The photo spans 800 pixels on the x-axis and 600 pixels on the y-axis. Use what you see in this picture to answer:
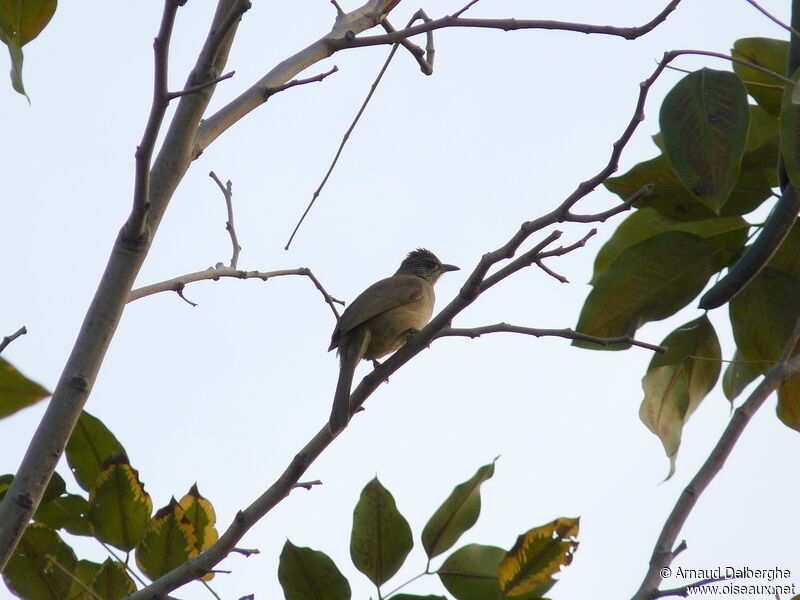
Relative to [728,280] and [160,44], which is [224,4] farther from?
[728,280]

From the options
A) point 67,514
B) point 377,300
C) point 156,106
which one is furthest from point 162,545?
point 377,300

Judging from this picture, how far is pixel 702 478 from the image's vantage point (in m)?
2.21

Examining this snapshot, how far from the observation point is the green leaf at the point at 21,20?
8.10 feet

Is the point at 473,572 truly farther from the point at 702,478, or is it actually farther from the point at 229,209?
the point at 229,209

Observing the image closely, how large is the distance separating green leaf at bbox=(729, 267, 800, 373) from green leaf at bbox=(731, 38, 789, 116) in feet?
1.76

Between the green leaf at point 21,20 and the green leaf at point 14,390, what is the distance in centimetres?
137

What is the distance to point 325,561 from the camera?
93.0 inches

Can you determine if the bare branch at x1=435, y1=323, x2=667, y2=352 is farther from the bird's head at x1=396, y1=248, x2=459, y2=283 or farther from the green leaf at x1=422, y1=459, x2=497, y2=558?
the bird's head at x1=396, y1=248, x2=459, y2=283

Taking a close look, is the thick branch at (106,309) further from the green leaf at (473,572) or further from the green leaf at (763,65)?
the green leaf at (763,65)

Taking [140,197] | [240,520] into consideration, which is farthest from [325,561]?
[140,197]

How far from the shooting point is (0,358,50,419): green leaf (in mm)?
1341

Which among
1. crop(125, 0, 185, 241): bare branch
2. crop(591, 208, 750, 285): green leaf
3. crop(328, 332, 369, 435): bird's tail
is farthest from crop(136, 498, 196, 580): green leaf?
crop(591, 208, 750, 285): green leaf

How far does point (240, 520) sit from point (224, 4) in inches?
61.5

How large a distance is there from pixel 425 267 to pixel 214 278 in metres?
5.09
